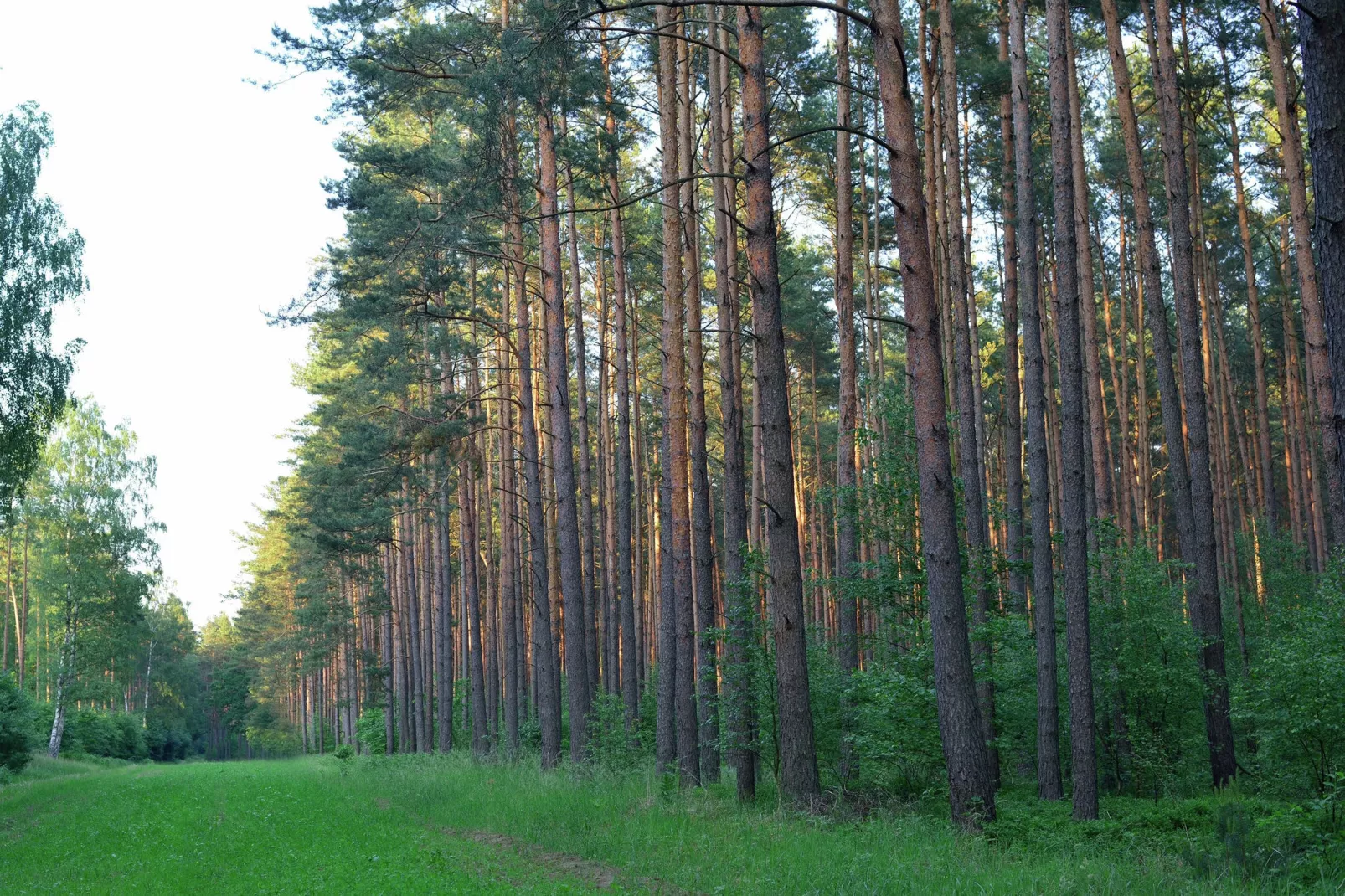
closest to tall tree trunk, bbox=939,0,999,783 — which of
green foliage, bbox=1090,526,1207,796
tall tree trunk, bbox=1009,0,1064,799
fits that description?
tall tree trunk, bbox=1009,0,1064,799

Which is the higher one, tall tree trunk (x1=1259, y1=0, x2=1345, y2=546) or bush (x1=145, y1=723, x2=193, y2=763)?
tall tree trunk (x1=1259, y1=0, x2=1345, y2=546)

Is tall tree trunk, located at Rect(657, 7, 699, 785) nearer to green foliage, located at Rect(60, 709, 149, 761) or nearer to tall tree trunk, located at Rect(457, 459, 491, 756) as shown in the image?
tall tree trunk, located at Rect(457, 459, 491, 756)

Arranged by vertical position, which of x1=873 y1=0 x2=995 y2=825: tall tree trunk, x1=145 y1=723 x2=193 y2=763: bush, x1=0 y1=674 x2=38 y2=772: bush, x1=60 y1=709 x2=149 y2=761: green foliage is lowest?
x1=145 y1=723 x2=193 y2=763: bush

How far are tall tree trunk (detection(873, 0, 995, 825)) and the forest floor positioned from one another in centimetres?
58

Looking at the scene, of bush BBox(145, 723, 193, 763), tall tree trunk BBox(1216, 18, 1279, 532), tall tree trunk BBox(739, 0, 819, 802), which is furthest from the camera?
bush BBox(145, 723, 193, 763)

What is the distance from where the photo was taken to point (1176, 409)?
1577cm

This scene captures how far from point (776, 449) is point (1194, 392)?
755cm

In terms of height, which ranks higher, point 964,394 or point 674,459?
point 964,394

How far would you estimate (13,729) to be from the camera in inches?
1128

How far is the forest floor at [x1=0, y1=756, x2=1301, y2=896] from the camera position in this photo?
7.42 metres

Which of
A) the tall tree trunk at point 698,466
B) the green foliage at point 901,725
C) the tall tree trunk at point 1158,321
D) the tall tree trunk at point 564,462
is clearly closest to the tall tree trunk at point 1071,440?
the green foliage at point 901,725

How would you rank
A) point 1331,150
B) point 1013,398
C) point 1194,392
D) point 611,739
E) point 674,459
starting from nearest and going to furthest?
point 1331,150 < point 1194,392 < point 674,459 < point 1013,398 < point 611,739

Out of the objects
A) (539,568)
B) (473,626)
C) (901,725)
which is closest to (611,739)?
(539,568)

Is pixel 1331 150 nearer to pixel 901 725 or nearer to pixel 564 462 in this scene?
pixel 901 725
